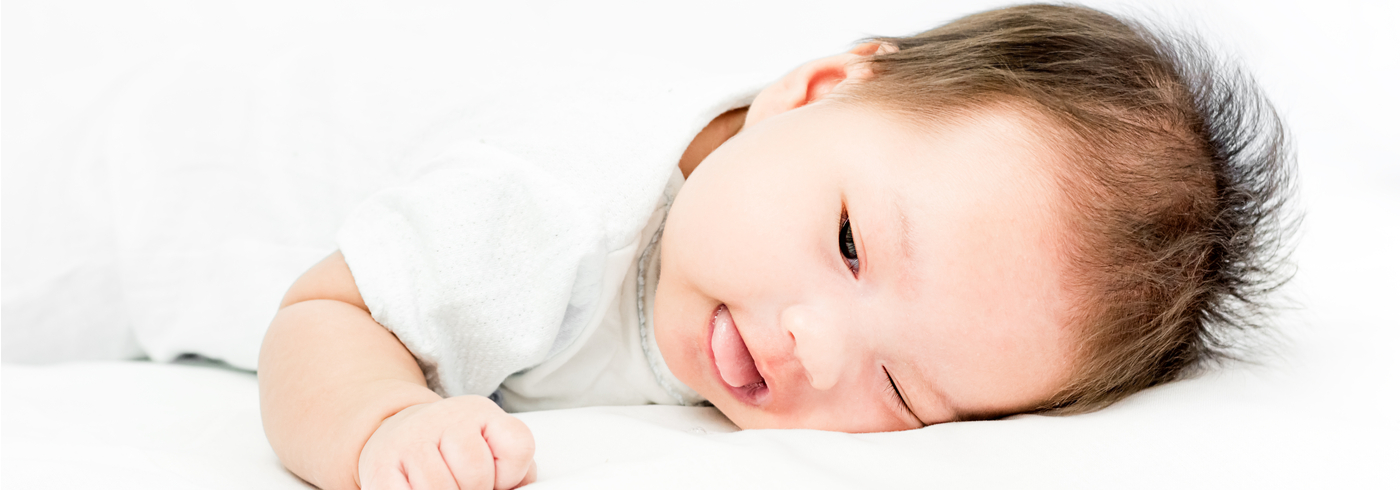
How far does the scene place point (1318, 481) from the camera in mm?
670

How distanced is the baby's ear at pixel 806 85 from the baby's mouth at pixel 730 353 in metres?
0.29

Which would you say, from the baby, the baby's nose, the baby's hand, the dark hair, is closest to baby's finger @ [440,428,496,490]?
the baby's hand

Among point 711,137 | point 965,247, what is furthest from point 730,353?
point 711,137

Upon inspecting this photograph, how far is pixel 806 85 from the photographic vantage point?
1.12 metres

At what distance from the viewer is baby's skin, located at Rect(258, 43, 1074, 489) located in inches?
32.8

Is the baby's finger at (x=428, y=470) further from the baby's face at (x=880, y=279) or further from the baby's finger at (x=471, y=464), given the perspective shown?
the baby's face at (x=880, y=279)

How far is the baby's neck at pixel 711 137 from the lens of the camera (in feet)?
3.76

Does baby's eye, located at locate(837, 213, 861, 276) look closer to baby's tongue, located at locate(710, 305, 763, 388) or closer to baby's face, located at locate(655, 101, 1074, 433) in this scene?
baby's face, located at locate(655, 101, 1074, 433)

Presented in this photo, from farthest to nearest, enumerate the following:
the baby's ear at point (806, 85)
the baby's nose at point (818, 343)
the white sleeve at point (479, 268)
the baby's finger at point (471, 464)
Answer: the baby's ear at point (806, 85), the white sleeve at point (479, 268), the baby's nose at point (818, 343), the baby's finger at point (471, 464)

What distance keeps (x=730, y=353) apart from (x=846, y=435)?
0.17m

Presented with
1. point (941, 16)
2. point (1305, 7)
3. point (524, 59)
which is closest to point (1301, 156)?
point (1305, 7)

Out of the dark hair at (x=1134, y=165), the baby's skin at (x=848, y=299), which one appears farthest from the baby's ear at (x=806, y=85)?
the baby's skin at (x=848, y=299)

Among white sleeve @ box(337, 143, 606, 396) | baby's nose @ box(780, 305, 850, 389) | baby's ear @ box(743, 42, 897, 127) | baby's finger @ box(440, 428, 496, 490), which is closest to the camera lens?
baby's finger @ box(440, 428, 496, 490)

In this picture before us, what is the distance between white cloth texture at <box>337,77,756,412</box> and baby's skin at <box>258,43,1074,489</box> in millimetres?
54
